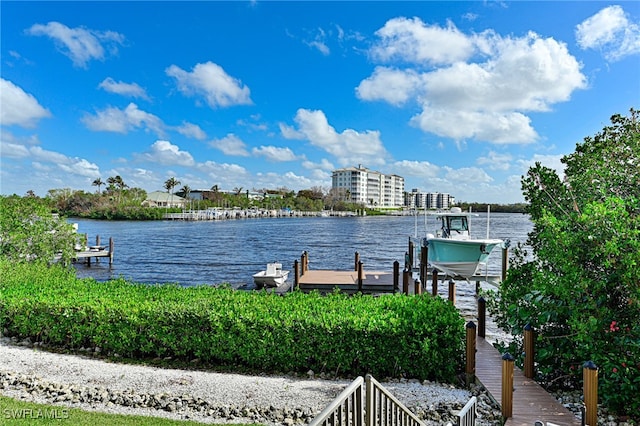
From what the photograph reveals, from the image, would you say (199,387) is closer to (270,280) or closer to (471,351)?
(471,351)

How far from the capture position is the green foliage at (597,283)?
19.4ft

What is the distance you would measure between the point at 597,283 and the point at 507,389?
1.97 metres

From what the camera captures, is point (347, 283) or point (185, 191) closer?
point (347, 283)

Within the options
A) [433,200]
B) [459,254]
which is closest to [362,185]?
[433,200]

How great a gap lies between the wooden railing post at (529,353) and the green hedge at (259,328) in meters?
1.06

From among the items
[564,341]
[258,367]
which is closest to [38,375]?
[258,367]

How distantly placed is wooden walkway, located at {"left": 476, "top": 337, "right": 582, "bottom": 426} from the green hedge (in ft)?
1.96

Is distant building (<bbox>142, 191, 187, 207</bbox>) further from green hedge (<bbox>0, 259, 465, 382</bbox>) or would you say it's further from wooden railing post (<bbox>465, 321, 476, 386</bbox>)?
wooden railing post (<bbox>465, 321, 476, 386</bbox>)

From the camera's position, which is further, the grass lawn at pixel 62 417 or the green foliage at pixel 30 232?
the green foliage at pixel 30 232

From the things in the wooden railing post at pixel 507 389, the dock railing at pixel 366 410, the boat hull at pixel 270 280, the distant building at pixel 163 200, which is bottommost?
the boat hull at pixel 270 280

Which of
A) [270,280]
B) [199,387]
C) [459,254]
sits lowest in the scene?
[270,280]

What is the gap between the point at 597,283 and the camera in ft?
19.9

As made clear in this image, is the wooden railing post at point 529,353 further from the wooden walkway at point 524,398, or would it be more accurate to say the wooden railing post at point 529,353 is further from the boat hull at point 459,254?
the boat hull at point 459,254

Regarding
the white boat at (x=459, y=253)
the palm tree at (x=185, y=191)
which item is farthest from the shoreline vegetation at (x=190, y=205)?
the white boat at (x=459, y=253)
